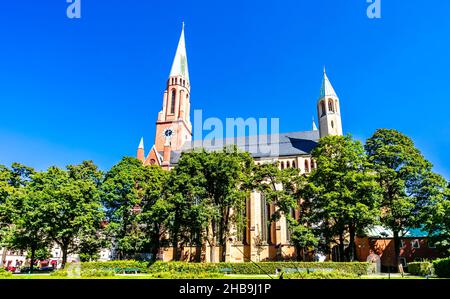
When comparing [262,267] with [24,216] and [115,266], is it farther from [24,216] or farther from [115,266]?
[24,216]

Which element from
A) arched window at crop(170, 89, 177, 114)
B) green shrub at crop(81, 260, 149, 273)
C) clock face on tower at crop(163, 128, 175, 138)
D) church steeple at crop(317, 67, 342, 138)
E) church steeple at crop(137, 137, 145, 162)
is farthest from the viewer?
arched window at crop(170, 89, 177, 114)

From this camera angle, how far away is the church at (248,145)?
41.0 m

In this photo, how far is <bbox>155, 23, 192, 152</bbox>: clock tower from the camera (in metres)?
61.4

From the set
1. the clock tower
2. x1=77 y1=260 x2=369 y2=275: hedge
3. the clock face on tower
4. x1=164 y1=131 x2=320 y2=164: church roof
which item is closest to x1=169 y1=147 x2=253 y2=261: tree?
x1=77 y1=260 x2=369 y2=275: hedge

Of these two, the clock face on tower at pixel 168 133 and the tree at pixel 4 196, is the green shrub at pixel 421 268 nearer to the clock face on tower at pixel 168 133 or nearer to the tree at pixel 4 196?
the tree at pixel 4 196

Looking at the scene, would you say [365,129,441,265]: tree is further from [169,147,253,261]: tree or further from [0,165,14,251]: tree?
[0,165,14,251]: tree

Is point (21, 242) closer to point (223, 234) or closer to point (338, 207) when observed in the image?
point (223, 234)

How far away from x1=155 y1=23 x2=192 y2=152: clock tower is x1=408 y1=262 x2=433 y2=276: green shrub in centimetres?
4201

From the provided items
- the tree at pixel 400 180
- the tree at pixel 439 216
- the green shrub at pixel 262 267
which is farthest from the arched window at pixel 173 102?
the tree at pixel 439 216

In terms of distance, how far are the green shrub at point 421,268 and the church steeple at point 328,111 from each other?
22.2 m

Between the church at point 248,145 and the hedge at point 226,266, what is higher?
the church at point 248,145

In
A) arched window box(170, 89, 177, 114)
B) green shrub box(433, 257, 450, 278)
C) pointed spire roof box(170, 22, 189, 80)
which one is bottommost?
green shrub box(433, 257, 450, 278)

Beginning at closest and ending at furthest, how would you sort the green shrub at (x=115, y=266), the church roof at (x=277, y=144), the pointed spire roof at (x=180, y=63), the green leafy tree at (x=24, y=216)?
the green shrub at (x=115, y=266)
the green leafy tree at (x=24, y=216)
the church roof at (x=277, y=144)
the pointed spire roof at (x=180, y=63)
